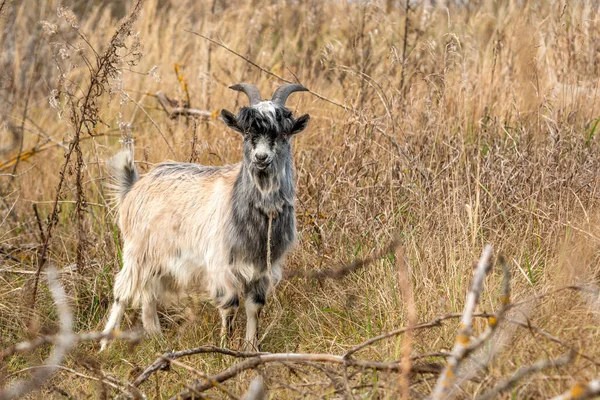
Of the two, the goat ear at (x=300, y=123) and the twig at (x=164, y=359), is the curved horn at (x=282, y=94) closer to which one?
the goat ear at (x=300, y=123)

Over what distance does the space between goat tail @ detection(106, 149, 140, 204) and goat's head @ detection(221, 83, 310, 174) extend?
133 cm

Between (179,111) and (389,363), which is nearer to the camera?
(389,363)

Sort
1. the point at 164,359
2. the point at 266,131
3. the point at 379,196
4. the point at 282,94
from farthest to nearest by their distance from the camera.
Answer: the point at 379,196 → the point at 282,94 → the point at 266,131 → the point at 164,359

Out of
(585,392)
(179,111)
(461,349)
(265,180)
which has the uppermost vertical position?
(585,392)

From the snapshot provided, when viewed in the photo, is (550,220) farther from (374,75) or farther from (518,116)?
(374,75)

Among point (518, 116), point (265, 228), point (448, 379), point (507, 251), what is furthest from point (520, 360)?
point (518, 116)

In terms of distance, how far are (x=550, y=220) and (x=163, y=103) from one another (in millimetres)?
3822

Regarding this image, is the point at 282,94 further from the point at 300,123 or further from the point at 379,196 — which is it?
the point at 379,196

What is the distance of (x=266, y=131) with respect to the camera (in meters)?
5.05

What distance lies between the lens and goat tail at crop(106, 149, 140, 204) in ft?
20.5

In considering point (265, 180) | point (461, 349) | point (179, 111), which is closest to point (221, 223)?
point (265, 180)

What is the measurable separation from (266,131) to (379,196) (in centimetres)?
122

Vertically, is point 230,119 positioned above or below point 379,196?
above

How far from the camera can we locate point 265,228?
17.3ft
